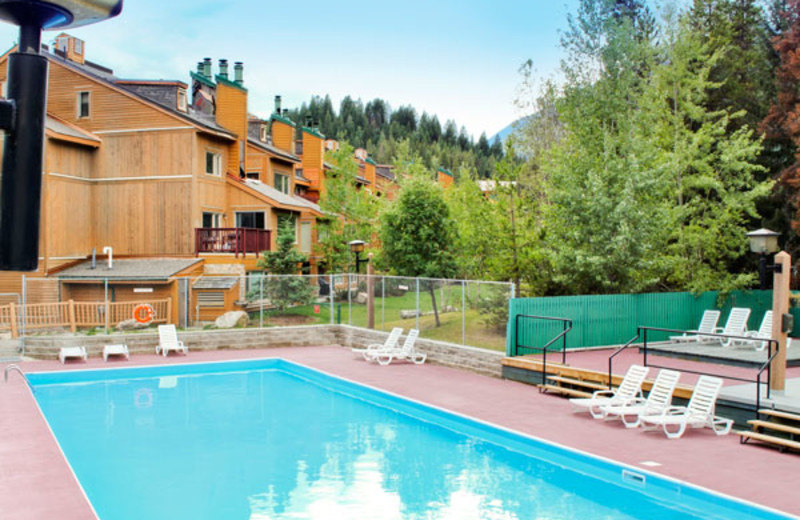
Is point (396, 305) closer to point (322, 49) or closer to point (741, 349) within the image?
point (741, 349)

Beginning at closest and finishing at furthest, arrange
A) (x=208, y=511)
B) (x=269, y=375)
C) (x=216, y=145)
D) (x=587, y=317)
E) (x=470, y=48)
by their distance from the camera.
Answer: (x=208, y=511)
(x=587, y=317)
(x=269, y=375)
(x=216, y=145)
(x=470, y=48)

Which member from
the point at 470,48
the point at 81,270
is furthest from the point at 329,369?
the point at 470,48

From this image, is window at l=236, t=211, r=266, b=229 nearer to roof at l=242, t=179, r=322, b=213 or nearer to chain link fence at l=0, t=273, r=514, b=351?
roof at l=242, t=179, r=322, b=213

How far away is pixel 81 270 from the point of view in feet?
92.6

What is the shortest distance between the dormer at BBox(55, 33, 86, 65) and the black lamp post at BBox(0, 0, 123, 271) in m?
36.1

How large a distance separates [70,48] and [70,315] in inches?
705

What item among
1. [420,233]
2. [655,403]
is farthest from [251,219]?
[655,403]

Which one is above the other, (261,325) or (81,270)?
(81,270)

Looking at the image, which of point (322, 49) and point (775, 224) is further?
point (322, 49)

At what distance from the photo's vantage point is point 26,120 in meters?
1.44

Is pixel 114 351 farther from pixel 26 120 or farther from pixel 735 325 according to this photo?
pixel 26 120

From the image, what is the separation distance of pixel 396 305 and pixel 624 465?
44.6ft

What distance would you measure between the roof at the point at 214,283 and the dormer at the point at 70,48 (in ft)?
48.6

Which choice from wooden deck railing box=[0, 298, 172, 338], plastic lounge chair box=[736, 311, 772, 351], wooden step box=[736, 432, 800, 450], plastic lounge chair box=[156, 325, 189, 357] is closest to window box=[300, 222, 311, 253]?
wooden deck railing box=[0, 298, 172, 338]
